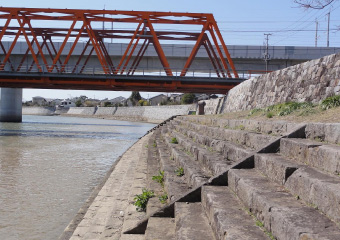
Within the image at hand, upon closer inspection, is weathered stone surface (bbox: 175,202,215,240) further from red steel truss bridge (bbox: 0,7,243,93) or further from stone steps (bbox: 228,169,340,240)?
red steel truss bridge (bbox: 0,7,243,93)

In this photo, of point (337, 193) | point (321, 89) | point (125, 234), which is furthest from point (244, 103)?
point (337, 193)

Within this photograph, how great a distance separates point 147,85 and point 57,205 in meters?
20.0

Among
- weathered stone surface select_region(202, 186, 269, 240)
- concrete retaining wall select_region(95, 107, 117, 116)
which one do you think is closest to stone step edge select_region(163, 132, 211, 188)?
weathered stone surface select_region(202, 186, 269, 240)

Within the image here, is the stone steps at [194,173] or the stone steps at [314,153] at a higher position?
the stone steps at [314,153]

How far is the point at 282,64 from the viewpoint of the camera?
3919 centimetres

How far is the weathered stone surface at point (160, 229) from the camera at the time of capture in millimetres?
3449

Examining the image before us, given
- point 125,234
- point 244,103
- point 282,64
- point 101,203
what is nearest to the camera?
point 125,234

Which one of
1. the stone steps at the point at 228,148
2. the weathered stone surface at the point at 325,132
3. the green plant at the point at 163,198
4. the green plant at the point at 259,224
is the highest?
the weathered stone surface at the point at 325,132

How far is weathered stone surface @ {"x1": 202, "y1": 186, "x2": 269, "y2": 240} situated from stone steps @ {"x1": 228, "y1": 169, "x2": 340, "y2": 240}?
0.25 feet

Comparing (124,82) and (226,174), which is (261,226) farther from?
(124,82)

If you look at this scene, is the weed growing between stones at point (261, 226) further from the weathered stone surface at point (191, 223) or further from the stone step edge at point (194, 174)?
the stone step edge at point (194, 174)

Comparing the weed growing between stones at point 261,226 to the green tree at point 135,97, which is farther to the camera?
the green tree at point 135,97

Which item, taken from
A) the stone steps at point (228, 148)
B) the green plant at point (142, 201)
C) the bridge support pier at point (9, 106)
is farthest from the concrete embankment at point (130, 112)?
the green plant at point (142, 201)

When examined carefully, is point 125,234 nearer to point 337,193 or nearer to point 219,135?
point 337,193
